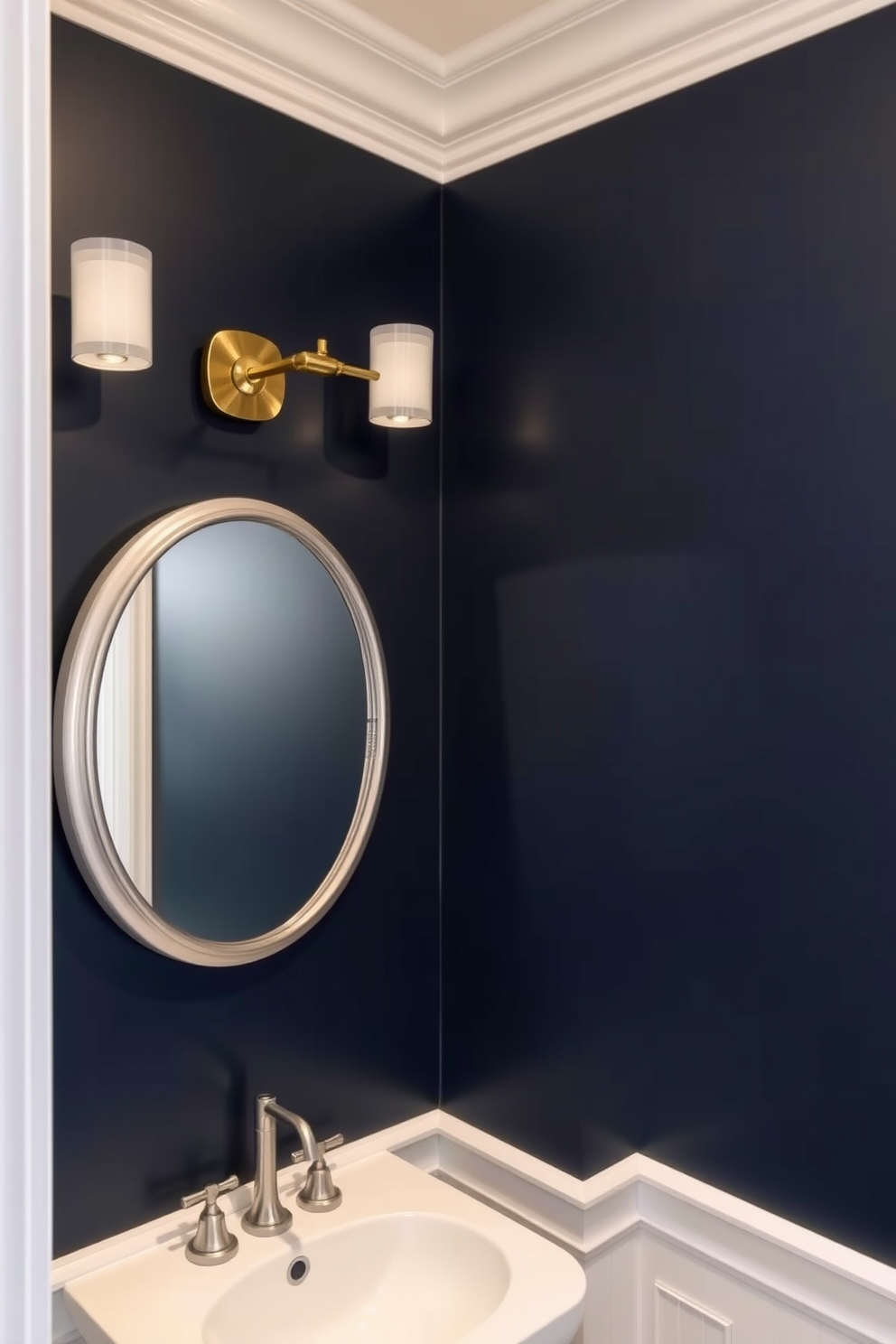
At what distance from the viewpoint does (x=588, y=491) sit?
1688mm

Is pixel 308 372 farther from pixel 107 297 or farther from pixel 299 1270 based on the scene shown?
pixel 299 1270

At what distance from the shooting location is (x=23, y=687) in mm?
460

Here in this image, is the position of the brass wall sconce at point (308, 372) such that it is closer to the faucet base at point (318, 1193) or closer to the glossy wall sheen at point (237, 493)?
the glossy wall sheen at point (237, 493)

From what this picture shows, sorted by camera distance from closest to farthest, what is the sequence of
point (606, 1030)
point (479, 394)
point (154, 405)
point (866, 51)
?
point (866, 51) → point (154, 405) → point (606, 1030) → point (479, 394)

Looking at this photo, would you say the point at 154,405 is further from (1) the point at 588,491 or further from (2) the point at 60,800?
(1) the point at 588,491

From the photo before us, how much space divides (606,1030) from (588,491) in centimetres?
85

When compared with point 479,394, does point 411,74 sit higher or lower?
higher

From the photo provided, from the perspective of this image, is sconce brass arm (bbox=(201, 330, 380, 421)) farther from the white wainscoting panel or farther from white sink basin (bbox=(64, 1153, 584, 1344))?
the white wainscoting panel

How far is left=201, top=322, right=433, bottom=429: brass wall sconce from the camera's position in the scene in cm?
154

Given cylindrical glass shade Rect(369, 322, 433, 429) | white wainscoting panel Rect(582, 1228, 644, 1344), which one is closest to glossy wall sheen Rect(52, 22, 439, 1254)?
cylindrical glass shade Rect(369, 322, 433, 429)

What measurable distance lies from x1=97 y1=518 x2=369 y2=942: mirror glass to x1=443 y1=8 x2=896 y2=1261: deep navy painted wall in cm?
29

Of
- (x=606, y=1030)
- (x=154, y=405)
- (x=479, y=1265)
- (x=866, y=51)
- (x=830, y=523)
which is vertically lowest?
(x=479, y=1265)

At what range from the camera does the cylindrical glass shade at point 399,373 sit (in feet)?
5.28

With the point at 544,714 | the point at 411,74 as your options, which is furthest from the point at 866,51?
the point at 544,714
